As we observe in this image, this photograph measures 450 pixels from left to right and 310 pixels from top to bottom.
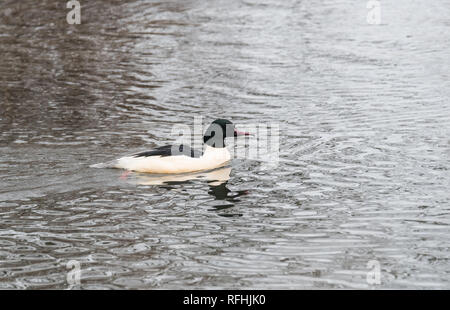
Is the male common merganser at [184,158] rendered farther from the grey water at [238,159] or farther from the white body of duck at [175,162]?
the grey water at [238,159]

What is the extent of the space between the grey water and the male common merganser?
0.19 metres

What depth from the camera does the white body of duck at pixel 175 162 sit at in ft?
39.4

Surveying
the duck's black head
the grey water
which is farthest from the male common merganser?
the grey water

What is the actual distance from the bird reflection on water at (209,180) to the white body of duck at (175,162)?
0.08m

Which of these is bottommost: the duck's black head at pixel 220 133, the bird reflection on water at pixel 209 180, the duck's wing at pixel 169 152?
the bird reflection on water at pixel 209 180

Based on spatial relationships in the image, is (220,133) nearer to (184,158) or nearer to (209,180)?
(184,158)

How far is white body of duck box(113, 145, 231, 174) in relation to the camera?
12016 millimetres

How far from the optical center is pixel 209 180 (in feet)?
39.9

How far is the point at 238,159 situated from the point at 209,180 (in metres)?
1.10

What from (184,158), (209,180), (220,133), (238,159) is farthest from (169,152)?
(238,159)

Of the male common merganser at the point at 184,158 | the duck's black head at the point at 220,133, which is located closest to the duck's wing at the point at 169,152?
the male common merganser at the point at 184,158

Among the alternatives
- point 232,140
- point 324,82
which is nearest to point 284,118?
point 232,140

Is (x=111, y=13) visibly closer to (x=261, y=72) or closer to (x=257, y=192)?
(x=261, y=72)

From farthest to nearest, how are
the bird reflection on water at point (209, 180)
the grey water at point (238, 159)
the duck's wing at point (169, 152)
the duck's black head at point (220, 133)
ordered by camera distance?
the duck's black head at point (220, 133) → the duck's wing at point (169, 152) → the bird reflection on water at point (209, 180) → the grey water at point (238, 159)
